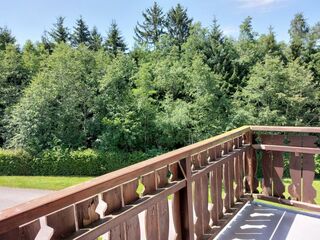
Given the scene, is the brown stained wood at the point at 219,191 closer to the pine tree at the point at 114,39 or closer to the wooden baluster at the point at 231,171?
the wooden baluster at the point at 231,171

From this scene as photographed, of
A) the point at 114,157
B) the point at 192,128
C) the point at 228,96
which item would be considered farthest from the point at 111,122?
the point at 228,96

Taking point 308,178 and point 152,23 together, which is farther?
point 152,23

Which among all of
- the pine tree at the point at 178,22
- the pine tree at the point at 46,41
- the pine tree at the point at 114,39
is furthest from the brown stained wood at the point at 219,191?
the pine tree at the point at 46,41

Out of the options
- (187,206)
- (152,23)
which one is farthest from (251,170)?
(152,23)

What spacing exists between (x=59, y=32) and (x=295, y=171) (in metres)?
23.5

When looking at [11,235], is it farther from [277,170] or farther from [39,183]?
[39,183]

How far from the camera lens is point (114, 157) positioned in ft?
40.3

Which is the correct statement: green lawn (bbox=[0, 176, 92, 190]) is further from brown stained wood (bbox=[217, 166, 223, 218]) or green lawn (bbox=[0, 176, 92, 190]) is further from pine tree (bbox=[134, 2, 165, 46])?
pine tree (bbox=[134, 2, 165, 46])

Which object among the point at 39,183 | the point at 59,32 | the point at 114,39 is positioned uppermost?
the point at 59,32

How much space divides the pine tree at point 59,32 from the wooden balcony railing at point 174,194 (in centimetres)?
2238

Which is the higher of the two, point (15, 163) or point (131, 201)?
point (131, 201)

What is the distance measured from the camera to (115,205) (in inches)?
54.2

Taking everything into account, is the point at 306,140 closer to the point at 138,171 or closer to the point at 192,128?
the point at 138,171

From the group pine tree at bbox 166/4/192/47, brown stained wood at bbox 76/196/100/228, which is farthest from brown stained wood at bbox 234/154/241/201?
pine tree at bbox 166/4/192/47
